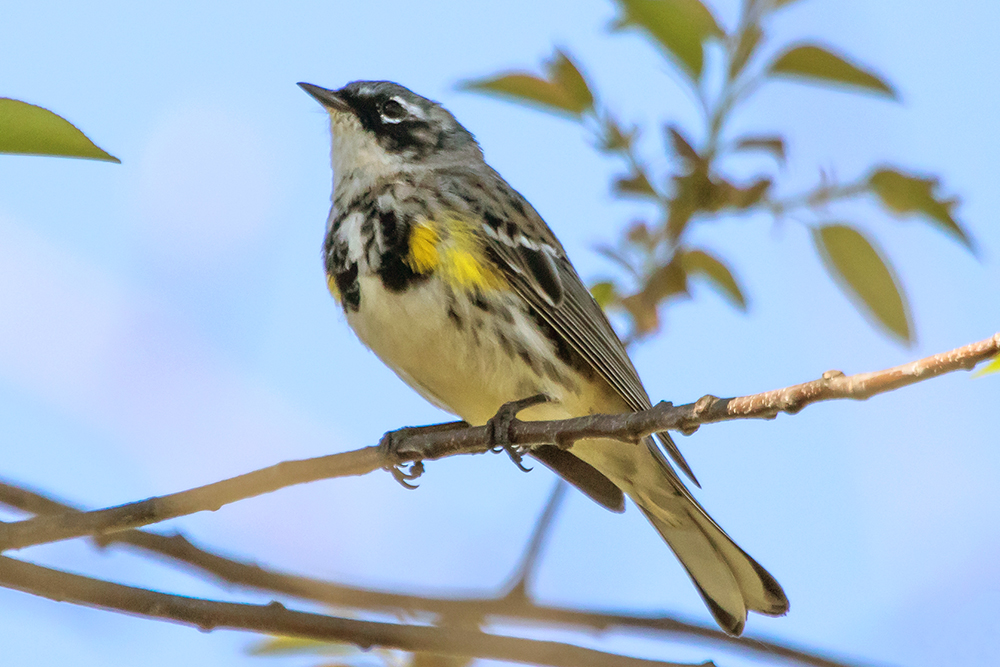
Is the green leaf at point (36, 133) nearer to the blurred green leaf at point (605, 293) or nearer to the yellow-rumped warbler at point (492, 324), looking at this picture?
the blurred green leaf at point (605, 293)

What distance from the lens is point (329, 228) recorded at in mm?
3793

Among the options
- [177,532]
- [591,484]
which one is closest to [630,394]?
[591,484]

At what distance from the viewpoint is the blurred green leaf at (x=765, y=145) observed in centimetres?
252

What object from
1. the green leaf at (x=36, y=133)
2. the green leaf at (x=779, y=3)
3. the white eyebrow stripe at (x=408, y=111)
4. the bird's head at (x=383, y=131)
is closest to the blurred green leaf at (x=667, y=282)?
the green leaf at (x=779, y=3)

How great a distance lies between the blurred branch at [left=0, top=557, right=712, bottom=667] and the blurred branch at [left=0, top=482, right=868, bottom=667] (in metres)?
0.09

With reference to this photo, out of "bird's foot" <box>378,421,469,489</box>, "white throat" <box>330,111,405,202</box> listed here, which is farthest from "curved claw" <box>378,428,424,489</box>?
"white throat" <box>330,111,405,202</box>

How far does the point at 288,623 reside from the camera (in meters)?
1.76

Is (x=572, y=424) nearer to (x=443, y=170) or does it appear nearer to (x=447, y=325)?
(x=447, y=325)

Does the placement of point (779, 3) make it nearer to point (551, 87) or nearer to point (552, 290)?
point (551, 87)

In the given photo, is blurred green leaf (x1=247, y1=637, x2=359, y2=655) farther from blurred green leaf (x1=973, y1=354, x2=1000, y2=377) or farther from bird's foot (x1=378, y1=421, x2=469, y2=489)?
blurred green leaf (x1=973, y1=354, x2=1000, y2=377)

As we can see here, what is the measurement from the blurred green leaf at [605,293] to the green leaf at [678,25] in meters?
0.56

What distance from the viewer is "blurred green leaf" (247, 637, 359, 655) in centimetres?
235

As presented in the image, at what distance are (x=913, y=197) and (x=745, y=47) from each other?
546 mm

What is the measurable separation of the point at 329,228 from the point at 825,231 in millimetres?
2067
